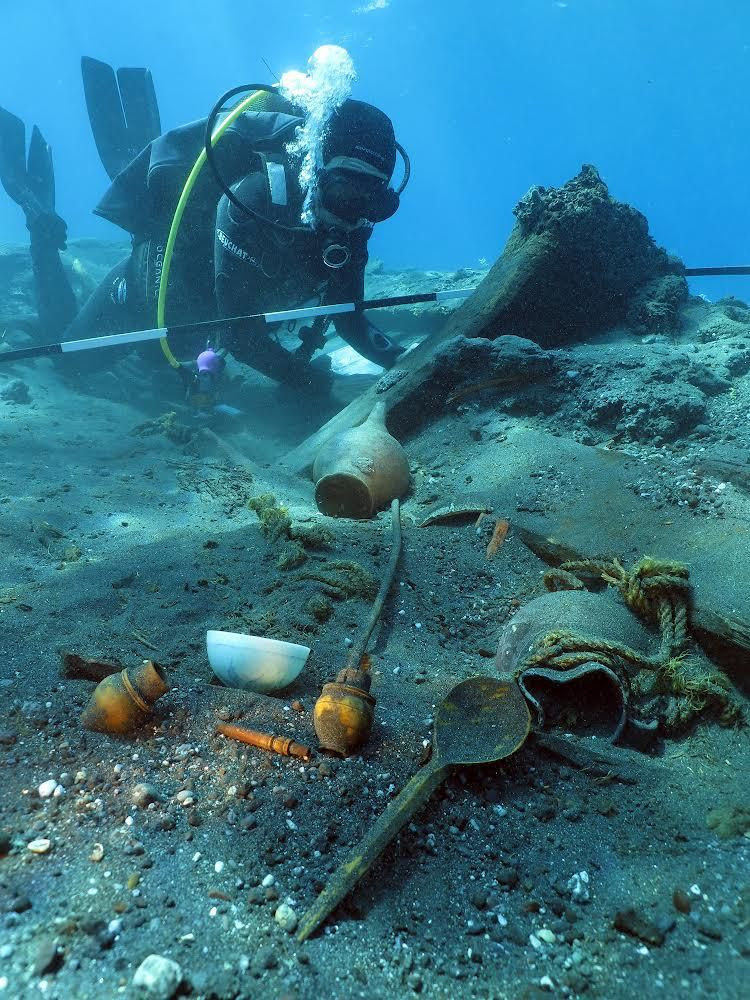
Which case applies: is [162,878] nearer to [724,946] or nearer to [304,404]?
A: [724,946]

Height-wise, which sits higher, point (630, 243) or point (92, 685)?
point (630, 243)

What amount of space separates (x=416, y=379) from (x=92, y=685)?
176 inches

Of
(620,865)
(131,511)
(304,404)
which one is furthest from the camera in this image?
(304,404)

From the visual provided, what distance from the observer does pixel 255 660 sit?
227cm

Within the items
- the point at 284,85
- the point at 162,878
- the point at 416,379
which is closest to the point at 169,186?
the point at 284,85

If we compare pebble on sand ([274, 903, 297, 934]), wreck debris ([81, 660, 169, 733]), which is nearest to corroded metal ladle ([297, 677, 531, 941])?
pebble on sand ([274, 903, 297, 934])

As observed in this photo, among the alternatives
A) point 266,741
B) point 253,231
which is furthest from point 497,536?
point 253,231

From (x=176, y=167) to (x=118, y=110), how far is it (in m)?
4.79

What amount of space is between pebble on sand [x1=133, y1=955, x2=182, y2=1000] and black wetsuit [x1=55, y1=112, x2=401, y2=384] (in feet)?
21.5

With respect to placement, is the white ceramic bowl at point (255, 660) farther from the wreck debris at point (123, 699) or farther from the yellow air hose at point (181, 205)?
the yellow air hose at point (181, 205)

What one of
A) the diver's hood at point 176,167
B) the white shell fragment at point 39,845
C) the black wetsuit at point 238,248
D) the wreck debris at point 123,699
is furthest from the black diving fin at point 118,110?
the white shell fragment at point 39,845

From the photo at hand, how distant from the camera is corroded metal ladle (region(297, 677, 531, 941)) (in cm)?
152

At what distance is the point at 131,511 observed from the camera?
4793mm

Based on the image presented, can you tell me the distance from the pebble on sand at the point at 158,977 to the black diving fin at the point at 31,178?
41.9 ft
